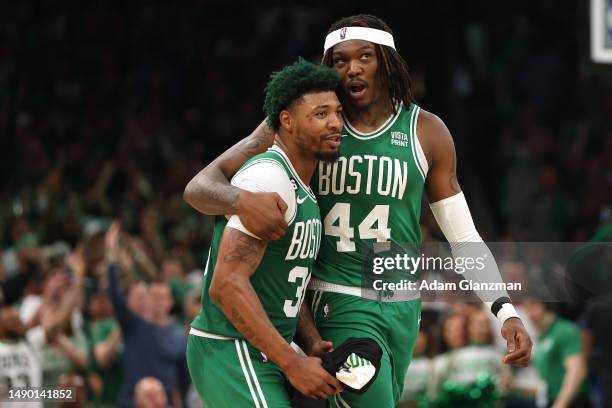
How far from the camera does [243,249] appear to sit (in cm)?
521

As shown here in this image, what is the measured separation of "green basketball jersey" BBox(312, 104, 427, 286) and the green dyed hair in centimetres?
44

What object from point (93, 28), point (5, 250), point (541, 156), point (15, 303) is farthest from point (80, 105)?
point (541, 156)

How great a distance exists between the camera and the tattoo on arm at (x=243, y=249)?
520 cm

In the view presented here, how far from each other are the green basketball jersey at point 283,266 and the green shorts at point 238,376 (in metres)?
0.07

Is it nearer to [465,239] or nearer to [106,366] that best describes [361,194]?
[465,239]

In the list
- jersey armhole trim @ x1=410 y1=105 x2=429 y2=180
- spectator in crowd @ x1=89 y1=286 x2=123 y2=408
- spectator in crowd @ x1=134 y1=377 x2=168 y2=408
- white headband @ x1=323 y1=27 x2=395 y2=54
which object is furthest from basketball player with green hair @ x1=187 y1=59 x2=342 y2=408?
spectator in crowd @ x1=89 y1=286 x2=123 y2=408

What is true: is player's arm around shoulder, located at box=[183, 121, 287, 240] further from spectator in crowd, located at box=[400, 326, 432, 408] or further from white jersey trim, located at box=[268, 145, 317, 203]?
spectator in crowd, located at box=[400, 326, 432, 408]

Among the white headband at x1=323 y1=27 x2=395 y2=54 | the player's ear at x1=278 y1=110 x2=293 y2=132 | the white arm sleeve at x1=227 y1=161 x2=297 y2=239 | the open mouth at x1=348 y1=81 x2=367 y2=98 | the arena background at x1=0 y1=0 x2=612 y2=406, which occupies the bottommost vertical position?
the white arm sleeve at x1=227 y1=161 x2=297 y2=239

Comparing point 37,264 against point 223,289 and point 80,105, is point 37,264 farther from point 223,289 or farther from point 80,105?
point 223,289

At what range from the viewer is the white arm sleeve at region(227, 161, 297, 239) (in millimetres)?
5297

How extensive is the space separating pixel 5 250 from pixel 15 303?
165 cm

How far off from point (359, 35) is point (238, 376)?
1.60 m

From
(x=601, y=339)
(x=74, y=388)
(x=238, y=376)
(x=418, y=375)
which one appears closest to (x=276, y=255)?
(x=238, y=376)

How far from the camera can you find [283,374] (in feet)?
18.1
